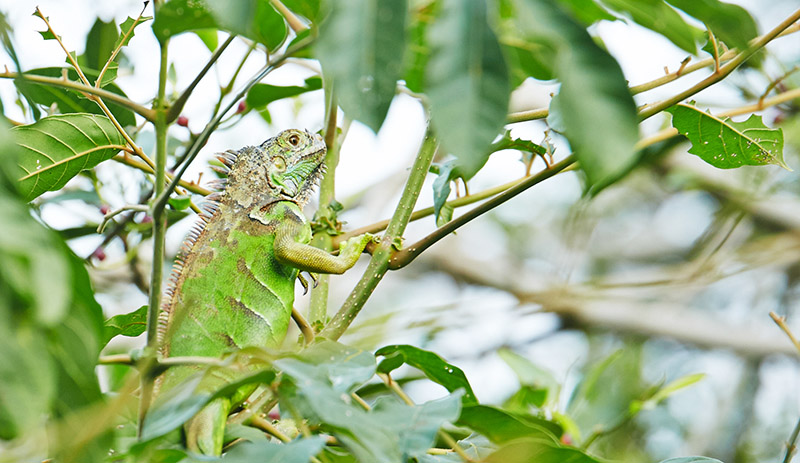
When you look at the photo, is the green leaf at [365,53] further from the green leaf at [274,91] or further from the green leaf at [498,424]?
the green leaf at [274,91]

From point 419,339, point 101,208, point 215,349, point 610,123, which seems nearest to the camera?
point 610,123

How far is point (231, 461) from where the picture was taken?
1.11m

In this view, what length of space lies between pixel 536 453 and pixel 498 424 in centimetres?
13

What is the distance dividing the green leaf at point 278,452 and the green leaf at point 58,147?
0.91 metres

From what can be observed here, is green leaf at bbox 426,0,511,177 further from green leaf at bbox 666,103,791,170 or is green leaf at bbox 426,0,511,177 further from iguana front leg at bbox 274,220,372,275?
iguana front leg at bbox 274,220,372,275

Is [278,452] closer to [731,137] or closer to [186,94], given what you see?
[186,94]

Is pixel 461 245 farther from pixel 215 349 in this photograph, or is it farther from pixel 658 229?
pixel 215 349

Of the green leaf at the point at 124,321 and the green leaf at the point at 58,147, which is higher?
the green leaf at the point at 58,147

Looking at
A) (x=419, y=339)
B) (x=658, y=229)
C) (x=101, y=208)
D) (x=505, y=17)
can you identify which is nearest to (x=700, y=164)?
(x=658, y=229)

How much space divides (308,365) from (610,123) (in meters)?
0.61

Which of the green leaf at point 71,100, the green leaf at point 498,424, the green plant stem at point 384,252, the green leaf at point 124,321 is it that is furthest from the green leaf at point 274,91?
the green leaf at point 498,424

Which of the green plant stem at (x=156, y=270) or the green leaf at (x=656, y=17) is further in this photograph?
the green plant stem at (x=156, y=270)

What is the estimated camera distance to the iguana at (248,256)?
7.21ft

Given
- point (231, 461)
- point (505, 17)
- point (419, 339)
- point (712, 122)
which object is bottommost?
point (419, 339)
